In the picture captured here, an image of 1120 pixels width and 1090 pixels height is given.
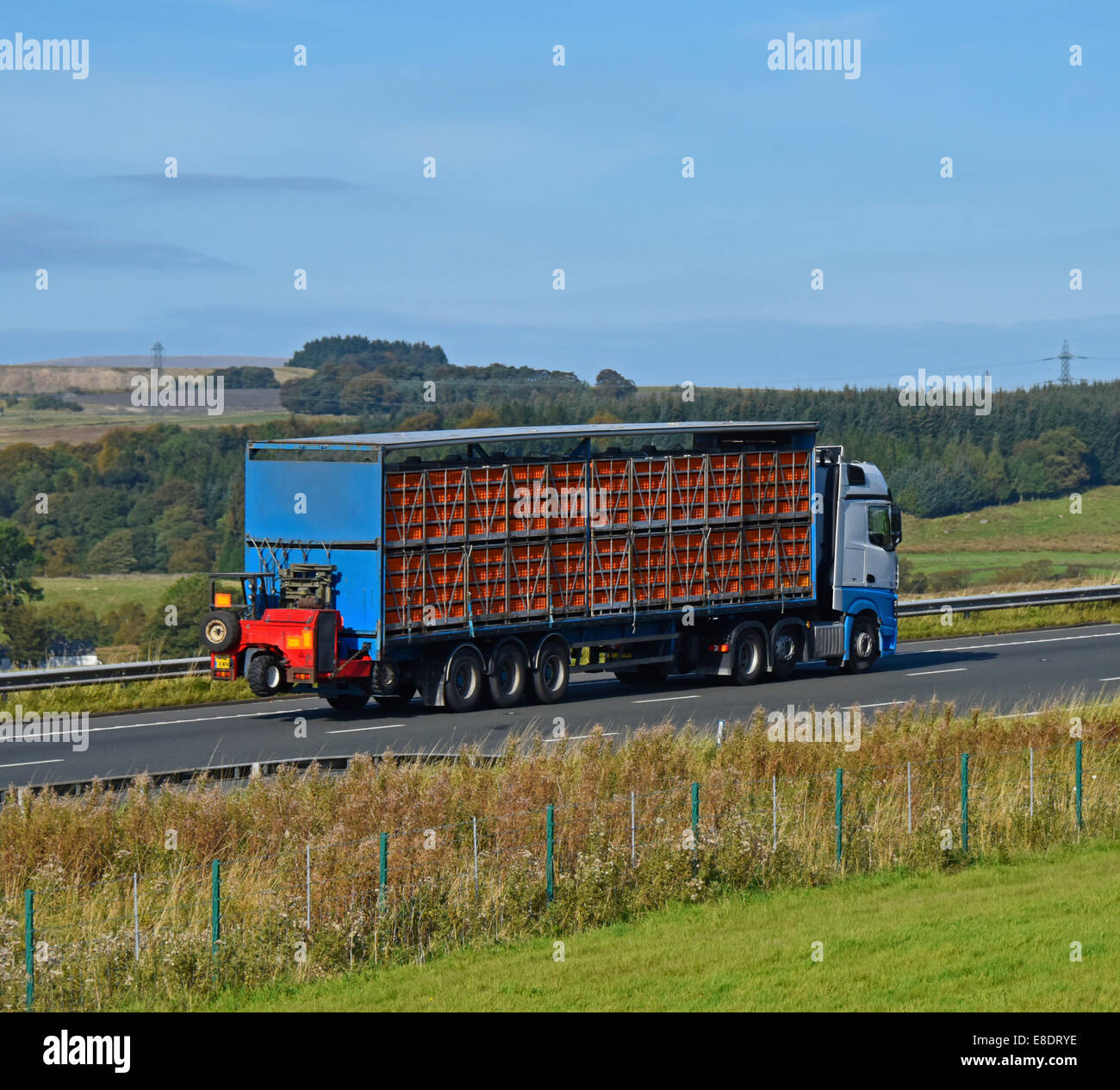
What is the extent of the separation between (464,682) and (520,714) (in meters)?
0.96

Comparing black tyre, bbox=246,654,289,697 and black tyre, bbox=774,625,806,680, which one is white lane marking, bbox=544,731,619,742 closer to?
black tyre, bbox=246,654,289,697

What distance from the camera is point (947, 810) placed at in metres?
17.3

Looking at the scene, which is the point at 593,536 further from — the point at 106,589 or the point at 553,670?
the point at 106,589

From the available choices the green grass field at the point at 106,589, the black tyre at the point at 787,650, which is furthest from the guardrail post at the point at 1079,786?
the green grass field at the point at 106,589

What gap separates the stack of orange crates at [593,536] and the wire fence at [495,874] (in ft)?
25.4

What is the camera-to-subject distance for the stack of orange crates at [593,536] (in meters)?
24.6

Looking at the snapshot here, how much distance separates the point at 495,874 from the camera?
46.2 feet

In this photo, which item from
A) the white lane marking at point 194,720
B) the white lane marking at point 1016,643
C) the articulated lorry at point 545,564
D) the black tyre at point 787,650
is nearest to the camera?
the articulated lorry at point 545,564

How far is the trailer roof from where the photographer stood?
24.5 metres

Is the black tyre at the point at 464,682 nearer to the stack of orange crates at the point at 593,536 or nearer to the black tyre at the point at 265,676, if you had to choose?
the stack of orange crates at the point at 593,536

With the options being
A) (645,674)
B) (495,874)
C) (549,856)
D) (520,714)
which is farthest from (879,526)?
(495,874)
